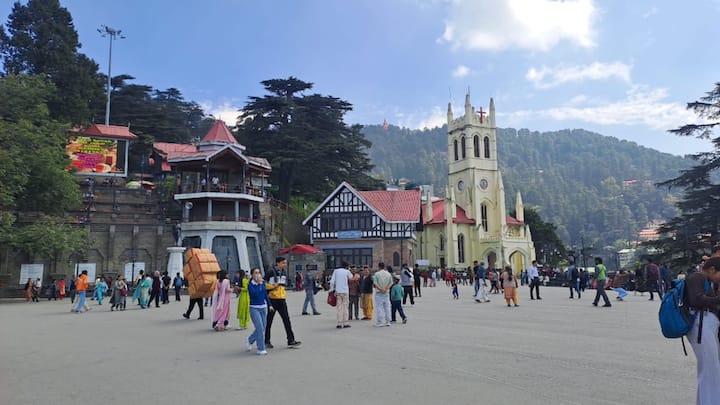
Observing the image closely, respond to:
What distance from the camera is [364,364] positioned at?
25.8 ft

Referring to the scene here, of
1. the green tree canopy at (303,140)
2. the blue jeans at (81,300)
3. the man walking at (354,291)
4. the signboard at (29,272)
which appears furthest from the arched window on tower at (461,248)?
the blue jeans at (81,300)

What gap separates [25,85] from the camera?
31109 millimetres

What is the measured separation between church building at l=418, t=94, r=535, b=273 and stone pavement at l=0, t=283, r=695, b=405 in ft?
152

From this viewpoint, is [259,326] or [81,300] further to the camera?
[81,300]

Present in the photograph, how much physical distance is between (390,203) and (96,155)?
25211mm

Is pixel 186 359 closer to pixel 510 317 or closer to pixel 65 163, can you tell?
pixel 510 317

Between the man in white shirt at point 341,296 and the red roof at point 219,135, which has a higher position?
the red roof at point 219,135

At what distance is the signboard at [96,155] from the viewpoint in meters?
40.8

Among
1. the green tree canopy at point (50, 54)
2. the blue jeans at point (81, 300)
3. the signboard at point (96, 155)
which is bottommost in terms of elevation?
the blue jeans at point (81, 300)

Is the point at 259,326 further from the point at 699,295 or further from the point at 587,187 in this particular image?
the point at 587,187

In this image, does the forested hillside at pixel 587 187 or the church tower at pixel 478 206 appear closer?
the church tower at pixel 478 206

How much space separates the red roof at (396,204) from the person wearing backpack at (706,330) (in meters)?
39.7

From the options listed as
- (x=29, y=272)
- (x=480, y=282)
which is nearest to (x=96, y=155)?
(x=29, y=272)

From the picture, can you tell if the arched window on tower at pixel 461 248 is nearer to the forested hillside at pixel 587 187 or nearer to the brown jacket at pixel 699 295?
the brown jacket at pixel 699 295
